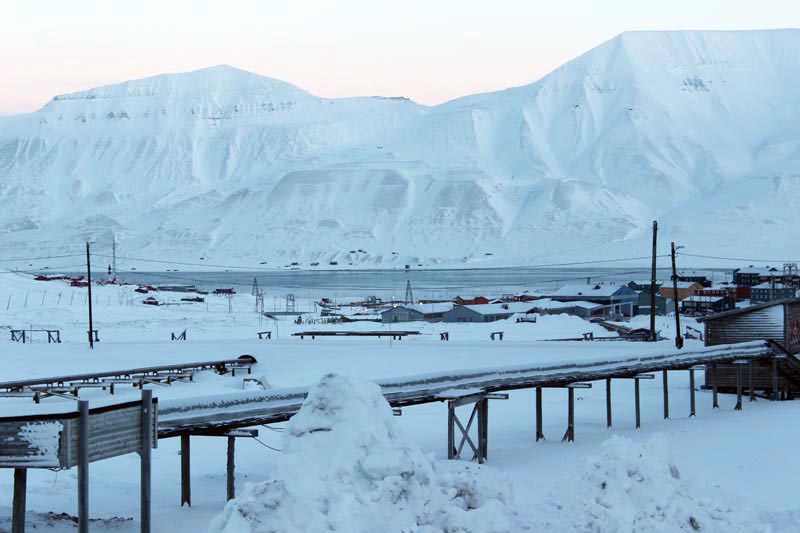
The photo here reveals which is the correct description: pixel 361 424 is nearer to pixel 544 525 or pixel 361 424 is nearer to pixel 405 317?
pixel 544 525

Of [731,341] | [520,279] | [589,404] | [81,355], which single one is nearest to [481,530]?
[589,404]

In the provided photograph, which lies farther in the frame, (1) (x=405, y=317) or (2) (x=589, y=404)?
(1) (x=405, y=317)

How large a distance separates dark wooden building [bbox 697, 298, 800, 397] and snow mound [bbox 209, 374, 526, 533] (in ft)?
78.5

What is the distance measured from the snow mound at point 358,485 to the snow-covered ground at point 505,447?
4 centimetres

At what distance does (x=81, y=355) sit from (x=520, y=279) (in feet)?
441

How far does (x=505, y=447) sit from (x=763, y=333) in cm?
1387

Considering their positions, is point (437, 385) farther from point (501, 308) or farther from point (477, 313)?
point (501, 308)

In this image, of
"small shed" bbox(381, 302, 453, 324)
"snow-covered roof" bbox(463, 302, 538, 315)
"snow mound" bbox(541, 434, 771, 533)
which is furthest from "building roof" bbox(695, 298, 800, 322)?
"small shed" bbox(381, 302, 453, 324)

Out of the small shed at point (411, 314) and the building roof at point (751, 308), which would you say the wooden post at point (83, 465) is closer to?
the building roof at point (751, 308)

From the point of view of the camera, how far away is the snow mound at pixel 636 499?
10328mm

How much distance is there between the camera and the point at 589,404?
100ft

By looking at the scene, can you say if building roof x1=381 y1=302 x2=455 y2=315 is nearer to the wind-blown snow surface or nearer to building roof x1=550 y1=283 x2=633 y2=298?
building roof x1=550 y1=283 x2=633 y2=298

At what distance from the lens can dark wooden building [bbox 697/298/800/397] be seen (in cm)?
3166

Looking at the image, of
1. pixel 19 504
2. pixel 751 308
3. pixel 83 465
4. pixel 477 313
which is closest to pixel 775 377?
pixel 751 308
